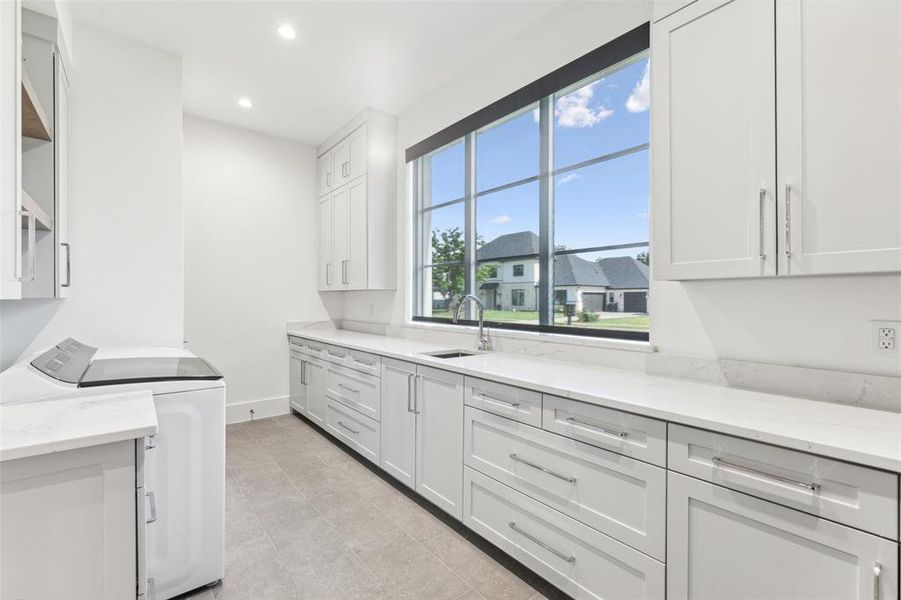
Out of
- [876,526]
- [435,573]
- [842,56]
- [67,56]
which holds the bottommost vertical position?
[435,573]

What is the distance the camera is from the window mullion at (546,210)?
2.70 m

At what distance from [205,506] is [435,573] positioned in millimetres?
1053

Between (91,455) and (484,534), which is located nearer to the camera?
(91,455)

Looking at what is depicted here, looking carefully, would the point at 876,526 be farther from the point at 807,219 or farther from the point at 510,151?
the point at 510,151

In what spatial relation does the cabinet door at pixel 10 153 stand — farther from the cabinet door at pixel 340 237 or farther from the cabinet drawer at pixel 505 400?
the cabinet door at pixel 340 237

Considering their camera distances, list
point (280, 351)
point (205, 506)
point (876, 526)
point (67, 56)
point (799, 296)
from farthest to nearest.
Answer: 1. point (280, 351)
2. point (67, 56)
3. point (205, 506)
4. point (799, 296)
5. point (876, 526)

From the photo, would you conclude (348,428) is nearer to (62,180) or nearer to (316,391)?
(316,391)

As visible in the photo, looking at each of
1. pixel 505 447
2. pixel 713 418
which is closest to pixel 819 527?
pixel 713 418

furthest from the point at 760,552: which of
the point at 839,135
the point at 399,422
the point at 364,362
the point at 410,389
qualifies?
the point at 364,362

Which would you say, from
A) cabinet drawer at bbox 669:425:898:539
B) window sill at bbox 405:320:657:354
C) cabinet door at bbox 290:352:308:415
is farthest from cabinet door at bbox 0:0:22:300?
cabinet door at bbox 290:352:308:415

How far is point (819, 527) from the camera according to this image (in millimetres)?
1066

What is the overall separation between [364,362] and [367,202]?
1.54 m

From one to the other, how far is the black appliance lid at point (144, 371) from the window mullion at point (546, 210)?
6.20 ft

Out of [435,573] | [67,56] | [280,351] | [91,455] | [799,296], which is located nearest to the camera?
[91,455]
